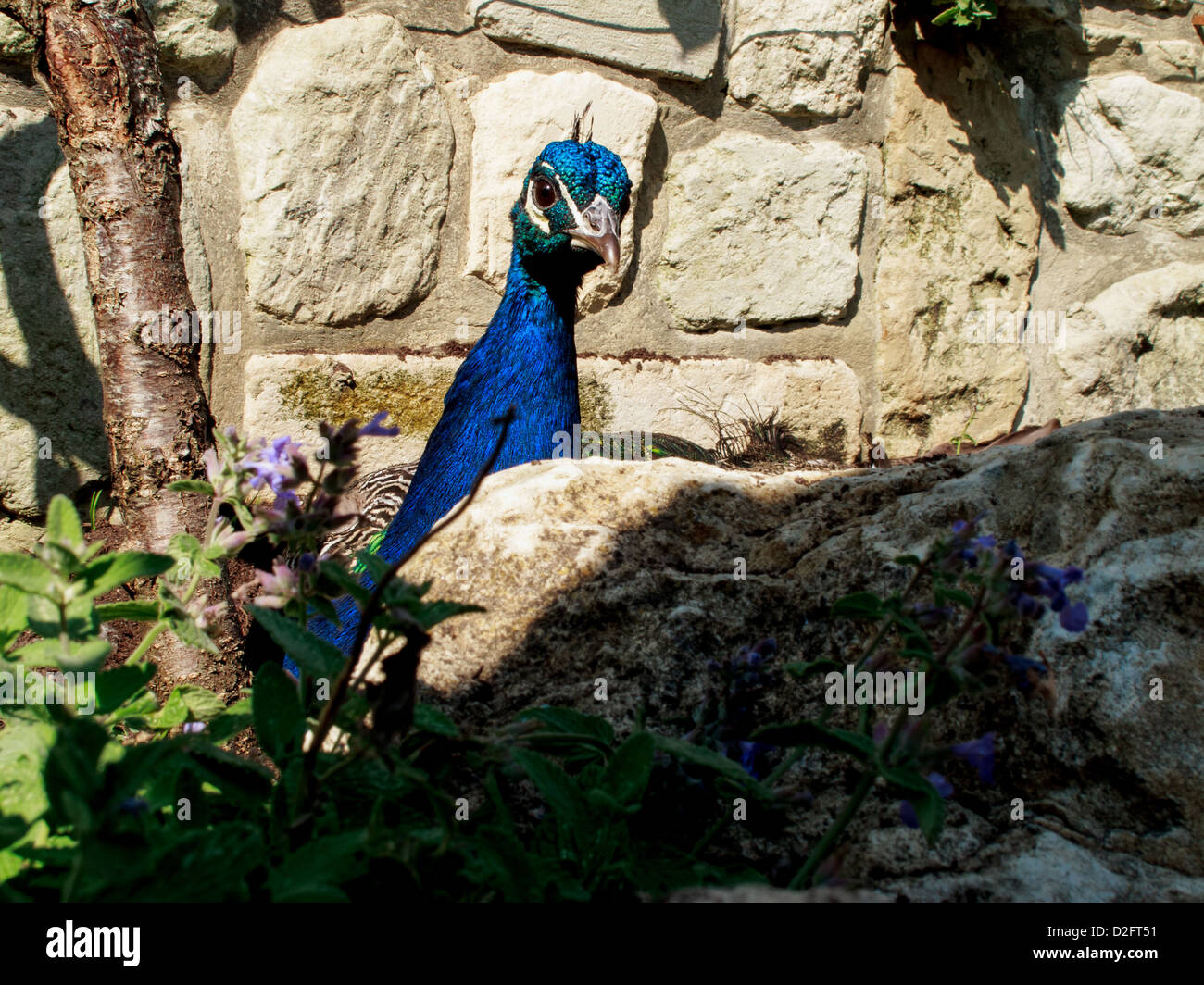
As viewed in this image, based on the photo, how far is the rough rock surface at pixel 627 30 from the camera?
9.46 feet

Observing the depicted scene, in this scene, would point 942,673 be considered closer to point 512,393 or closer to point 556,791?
point 556,791

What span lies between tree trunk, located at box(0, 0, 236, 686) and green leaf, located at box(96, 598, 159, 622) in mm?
1154

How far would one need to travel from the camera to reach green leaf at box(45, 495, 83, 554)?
2.10 ft

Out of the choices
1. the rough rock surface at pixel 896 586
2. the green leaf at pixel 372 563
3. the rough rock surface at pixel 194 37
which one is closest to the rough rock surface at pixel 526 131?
the rough rock surface at pixel 194 37

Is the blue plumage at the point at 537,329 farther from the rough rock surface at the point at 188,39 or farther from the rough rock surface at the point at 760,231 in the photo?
the rough rock surface at the point at 188,39

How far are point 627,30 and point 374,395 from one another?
54.1 inches

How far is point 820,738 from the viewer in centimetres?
68

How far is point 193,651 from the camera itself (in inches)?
72.7

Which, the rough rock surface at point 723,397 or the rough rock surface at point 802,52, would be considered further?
the rough rock surface at point 723,397

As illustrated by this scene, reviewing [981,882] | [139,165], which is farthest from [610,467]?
[139,165]

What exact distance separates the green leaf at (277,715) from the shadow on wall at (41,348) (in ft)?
7.98

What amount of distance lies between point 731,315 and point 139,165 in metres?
1.85

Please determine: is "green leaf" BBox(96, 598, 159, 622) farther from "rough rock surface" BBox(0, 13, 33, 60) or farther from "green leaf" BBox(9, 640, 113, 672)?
"rough rock surface" BBox(0, 13, 33, 60)
